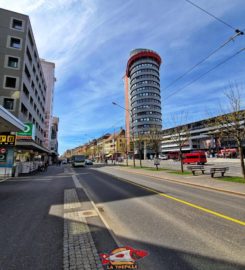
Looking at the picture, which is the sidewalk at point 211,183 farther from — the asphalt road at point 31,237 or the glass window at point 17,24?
the glass window at point 17,24

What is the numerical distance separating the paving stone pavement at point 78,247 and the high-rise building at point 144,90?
97588mm

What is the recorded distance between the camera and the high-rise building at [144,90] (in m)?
107

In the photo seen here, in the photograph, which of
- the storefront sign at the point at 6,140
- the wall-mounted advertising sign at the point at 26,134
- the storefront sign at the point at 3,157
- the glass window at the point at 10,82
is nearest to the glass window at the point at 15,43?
the glass window at the point at 10,82

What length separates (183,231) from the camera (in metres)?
4.94

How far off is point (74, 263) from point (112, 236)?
1377 millimetres

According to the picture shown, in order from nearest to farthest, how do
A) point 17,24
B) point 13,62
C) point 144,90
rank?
point 13,62 → point 17,24 → point 144,90

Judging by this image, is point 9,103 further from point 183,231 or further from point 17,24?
point 183,231

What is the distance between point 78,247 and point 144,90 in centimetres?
10890

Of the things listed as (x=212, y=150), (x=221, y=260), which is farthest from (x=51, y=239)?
(x=212, y=150)

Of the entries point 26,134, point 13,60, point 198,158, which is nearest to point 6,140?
point 26,134

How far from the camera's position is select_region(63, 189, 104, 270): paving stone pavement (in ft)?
11.2

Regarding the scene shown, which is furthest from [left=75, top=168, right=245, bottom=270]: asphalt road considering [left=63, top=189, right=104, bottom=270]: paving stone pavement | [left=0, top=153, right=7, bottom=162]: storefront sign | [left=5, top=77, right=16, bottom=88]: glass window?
[left=5, top=77, right=16, bottom=88]: glass window

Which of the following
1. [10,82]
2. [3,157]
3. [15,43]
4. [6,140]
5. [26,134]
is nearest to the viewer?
[6,140]

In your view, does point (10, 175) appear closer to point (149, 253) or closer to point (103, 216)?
point (103, 216)
